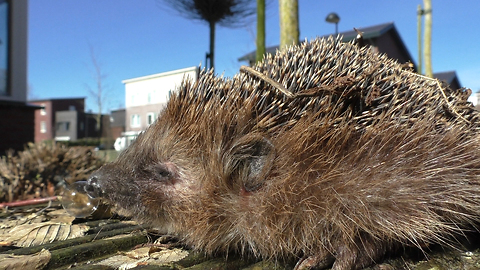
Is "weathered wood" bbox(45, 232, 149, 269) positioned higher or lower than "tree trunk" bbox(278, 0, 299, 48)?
lower

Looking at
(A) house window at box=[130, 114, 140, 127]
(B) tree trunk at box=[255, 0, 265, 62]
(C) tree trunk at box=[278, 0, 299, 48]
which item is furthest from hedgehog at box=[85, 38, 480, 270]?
(A) house window at box=[130, 114, 140, 127]

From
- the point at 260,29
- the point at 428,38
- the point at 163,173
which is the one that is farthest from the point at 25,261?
the point at 428,38

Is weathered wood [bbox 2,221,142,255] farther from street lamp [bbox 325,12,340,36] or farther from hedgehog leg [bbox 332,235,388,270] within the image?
street lamp [bbox 325,12,340,36]

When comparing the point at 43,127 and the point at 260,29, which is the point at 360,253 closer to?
the point at 260,29

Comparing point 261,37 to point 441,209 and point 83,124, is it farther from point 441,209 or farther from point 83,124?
point 83,124

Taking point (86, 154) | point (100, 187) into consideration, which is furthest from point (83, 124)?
point (100, 187)
